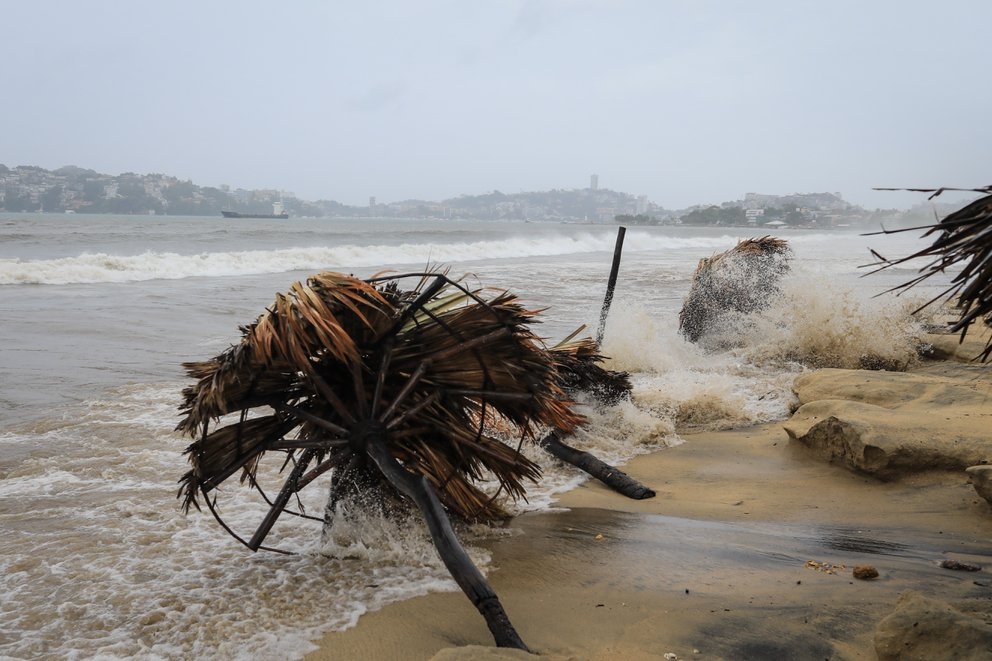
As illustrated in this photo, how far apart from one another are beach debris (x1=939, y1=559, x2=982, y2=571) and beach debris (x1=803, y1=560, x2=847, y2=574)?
441 millimetres

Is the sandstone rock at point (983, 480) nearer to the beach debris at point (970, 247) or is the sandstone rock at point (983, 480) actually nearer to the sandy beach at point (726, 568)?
the sandy beach at point (726, 568)

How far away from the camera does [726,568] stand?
3.51 metres

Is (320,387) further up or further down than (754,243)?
further down

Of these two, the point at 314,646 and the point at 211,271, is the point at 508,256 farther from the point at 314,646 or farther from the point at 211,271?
the point at 314,646

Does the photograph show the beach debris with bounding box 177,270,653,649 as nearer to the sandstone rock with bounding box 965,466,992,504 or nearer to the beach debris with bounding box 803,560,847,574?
the beach debris with bounding box 803,560,847,574

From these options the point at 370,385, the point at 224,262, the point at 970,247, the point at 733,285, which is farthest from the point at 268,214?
the point at 970,247

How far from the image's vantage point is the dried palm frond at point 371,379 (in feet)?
10.5

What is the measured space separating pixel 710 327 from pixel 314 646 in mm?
9380

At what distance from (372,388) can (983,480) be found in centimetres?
316

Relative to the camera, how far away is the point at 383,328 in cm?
344

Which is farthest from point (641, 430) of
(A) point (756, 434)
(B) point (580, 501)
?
(B) point (580, 501)

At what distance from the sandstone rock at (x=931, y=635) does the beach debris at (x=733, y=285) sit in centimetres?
898

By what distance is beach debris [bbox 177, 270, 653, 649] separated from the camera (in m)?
3.18

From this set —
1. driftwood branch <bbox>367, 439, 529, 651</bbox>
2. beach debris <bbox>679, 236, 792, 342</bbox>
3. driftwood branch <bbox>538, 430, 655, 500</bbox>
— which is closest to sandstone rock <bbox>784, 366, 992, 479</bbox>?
driftwood branch <bbox>538, 430, 655, 500</bbox>
